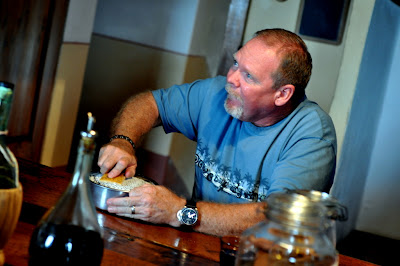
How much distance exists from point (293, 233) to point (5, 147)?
0.53 meters

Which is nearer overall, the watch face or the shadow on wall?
the watch face

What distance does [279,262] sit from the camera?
3.51 ft

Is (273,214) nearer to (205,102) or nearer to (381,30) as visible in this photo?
(205,102)

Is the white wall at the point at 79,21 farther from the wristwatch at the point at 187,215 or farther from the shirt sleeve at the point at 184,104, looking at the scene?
the wristwatch at the point at 187,215

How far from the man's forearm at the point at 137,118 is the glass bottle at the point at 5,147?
1.11 meters

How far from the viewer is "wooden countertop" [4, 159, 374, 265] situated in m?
1.28

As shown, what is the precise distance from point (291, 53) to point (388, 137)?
10.1 feet

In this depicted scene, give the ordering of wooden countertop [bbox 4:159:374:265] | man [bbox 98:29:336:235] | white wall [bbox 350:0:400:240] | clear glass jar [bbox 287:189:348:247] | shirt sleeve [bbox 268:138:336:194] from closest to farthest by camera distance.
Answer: clear glass jar [bbox 287:189:348:247] < wooden countertop [bbox 4:159:374:265] < shirt sleeve [bbox 268:138:336:194] < man [bbox 98:29:336:235] < white wall [bbox 350:0:400:240]

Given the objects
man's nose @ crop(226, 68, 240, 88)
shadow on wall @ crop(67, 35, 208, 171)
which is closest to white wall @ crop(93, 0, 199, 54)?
shadow on wall @ crop(67, 35, 208, 171)

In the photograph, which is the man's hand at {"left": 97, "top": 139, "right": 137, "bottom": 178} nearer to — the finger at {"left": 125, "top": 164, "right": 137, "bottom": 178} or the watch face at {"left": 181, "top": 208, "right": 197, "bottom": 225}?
the finger at {"left": 125, "top": 164, "right": 137, "bottom": 178}

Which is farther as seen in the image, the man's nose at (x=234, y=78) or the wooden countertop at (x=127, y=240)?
the man's nose at (x=234, y=78)

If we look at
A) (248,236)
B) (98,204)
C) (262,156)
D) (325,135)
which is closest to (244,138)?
(262,156)

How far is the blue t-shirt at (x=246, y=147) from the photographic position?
197cm

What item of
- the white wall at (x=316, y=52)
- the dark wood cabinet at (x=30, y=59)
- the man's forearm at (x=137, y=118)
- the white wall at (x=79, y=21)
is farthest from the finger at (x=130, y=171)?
the white wall at (x=316, y=52)
